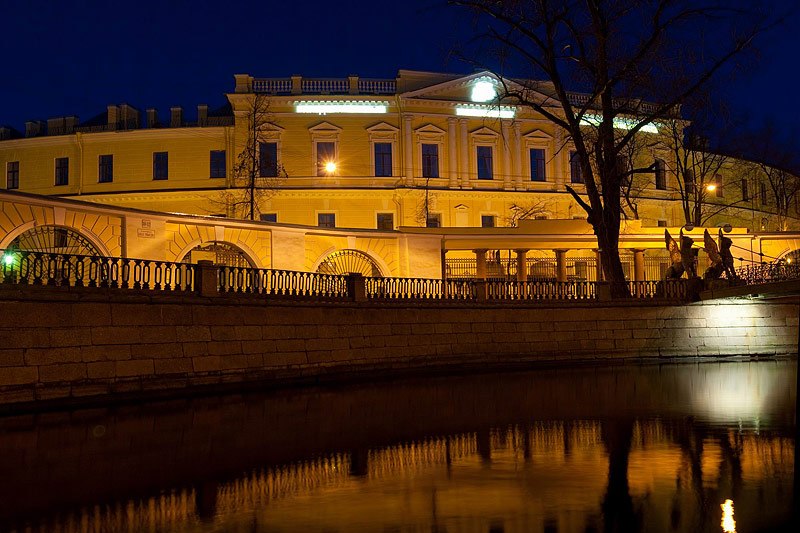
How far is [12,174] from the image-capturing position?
53781 millimetres

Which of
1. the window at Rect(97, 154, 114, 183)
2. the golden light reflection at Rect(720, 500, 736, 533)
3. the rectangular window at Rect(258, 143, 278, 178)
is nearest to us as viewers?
the golden light reflection at Rect(720, 500, 736, 533)

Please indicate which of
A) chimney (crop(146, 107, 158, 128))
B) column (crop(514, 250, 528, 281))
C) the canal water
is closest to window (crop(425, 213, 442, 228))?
column (crop(514, 250, 528, 281))

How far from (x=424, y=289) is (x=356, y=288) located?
11.3 feet

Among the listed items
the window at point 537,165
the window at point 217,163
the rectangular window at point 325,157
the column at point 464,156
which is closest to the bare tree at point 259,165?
the window at point 217,163

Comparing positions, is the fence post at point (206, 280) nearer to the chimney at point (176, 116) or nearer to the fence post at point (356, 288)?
the fence post at point (356, 288)

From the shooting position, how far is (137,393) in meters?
20.1

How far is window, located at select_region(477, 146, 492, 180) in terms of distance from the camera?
52406 mm

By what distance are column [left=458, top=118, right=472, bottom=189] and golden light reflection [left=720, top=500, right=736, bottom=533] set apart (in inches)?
1671

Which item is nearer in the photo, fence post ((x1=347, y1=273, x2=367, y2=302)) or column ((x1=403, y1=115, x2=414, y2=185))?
fence post ((x1=347, y1=273, x2=367, y2=302))

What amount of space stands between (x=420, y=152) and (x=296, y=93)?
291 inches

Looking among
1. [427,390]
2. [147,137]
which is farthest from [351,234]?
[147,137]

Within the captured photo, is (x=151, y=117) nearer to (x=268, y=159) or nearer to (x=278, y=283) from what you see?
(x=268, y=159)

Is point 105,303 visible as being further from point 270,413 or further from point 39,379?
point 270,413

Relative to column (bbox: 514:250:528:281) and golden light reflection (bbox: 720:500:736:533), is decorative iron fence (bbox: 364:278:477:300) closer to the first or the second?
column (bbox: 514:250:528:281)
